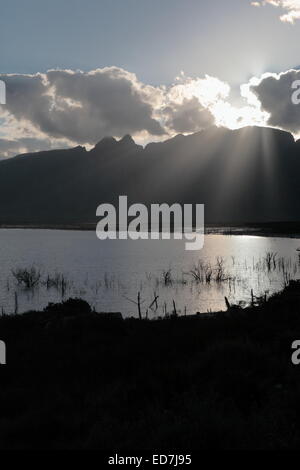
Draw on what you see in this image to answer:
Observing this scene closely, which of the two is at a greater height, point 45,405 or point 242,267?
point 242,267

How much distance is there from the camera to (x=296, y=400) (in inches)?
373

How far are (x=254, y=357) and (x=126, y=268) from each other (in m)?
44.7

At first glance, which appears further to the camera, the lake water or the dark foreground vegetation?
the lake water

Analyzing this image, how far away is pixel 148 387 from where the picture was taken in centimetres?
1096

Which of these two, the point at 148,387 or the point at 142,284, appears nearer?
the point at 148,387

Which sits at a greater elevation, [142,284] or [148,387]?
[142,284]

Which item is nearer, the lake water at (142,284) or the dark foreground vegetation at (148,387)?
the dark foreground vegetation at (148,387)

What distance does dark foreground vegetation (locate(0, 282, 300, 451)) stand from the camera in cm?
809

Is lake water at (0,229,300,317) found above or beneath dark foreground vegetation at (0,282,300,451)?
above

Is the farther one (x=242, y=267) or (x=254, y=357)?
(x=242, y=267)

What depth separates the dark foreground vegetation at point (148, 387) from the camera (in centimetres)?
809
